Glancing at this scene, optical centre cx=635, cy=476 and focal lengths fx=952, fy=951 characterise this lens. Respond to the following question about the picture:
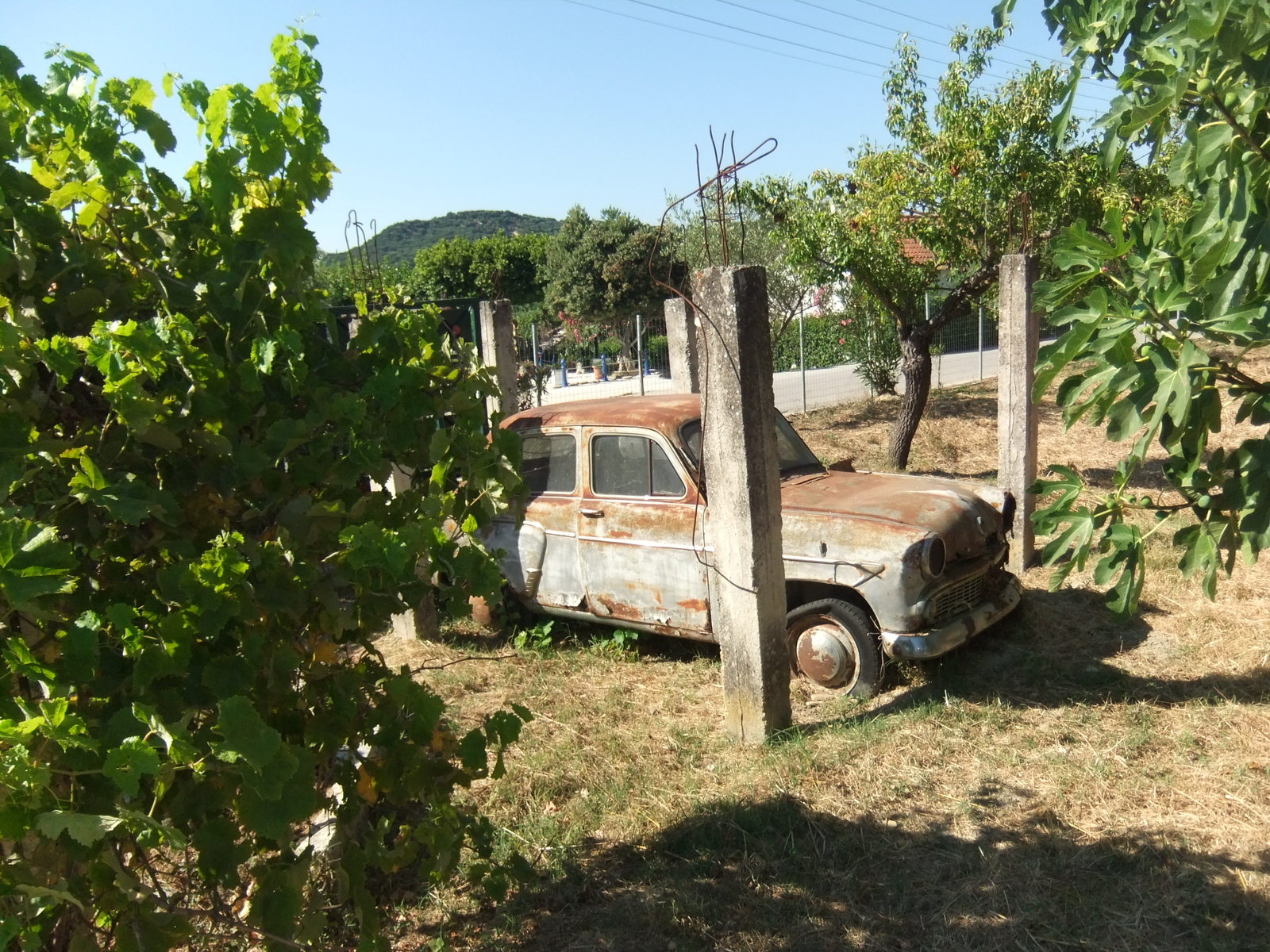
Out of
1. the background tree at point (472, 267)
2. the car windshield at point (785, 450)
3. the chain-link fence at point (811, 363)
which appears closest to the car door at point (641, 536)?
the car windshield at point (785, 450)

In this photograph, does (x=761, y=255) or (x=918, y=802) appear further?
(x=761, y=255)

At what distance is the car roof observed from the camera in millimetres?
6051

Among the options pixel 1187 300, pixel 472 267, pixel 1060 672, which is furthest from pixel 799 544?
pixel 472 267

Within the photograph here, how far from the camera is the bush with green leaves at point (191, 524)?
182 centimetres

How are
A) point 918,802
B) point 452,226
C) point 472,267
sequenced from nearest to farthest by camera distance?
1. point 918,802
2. point 472,267
3. point 452,226

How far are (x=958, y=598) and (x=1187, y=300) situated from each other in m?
3.41

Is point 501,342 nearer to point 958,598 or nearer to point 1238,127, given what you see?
point 958,598

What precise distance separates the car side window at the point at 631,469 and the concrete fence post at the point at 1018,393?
2.96 m

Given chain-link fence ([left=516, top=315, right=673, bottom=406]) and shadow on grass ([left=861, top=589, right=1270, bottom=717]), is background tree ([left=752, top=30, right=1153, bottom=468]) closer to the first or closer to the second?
shadow on grass ([left=861, top=589, right=1270, bottom=717])

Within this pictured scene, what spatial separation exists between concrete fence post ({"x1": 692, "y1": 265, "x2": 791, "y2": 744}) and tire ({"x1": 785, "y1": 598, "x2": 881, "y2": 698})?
60cm

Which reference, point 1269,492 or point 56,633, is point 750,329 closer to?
point 1269,492

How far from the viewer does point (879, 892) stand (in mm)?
3570

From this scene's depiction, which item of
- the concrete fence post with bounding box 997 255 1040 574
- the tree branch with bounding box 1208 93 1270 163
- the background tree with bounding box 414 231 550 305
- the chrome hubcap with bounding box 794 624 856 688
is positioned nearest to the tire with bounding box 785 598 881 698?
the chrome hubcap with bounding box 794 624 856 688

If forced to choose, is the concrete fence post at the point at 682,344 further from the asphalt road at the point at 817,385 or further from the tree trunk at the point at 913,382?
the asphalt road at the point at 817,385
